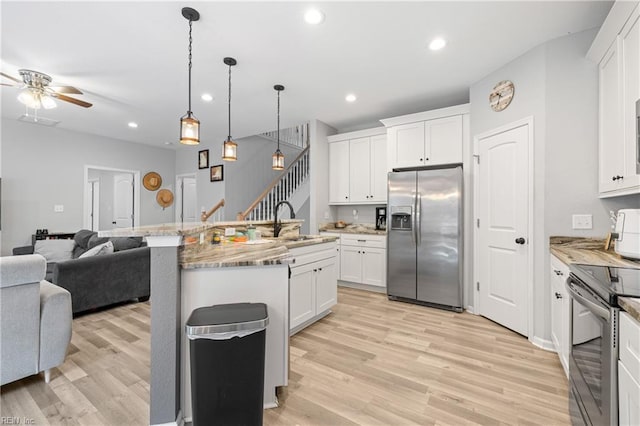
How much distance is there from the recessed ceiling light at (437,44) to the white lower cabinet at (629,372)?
2.42m

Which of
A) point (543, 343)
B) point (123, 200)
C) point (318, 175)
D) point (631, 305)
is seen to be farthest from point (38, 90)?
point (543, 343)

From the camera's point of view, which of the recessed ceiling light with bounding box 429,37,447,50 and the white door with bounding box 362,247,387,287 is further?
the white door with bounding box 362,247,387,287

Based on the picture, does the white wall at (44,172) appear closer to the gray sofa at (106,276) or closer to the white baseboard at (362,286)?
the gray sofa at (106,276)

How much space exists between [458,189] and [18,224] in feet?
22.8

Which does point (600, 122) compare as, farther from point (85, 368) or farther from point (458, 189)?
point (85, 368)

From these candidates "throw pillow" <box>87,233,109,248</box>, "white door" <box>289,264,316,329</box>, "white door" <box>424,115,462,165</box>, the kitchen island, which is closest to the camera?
the kitchen island

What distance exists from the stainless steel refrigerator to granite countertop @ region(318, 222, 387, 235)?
49cm

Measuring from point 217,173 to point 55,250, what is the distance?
306 centimetres

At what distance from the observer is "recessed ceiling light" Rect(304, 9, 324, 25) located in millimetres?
2113

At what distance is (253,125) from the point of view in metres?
5.04

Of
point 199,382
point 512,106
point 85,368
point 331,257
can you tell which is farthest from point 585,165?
point 85,368

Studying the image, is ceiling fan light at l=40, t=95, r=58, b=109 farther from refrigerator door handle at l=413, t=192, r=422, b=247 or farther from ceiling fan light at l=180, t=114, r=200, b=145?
refrigerator door handle at l=413, t=192, r=422, b=247

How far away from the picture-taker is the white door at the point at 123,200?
20.9ft

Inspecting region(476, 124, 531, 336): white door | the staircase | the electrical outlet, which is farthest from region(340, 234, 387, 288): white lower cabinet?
the staircase
